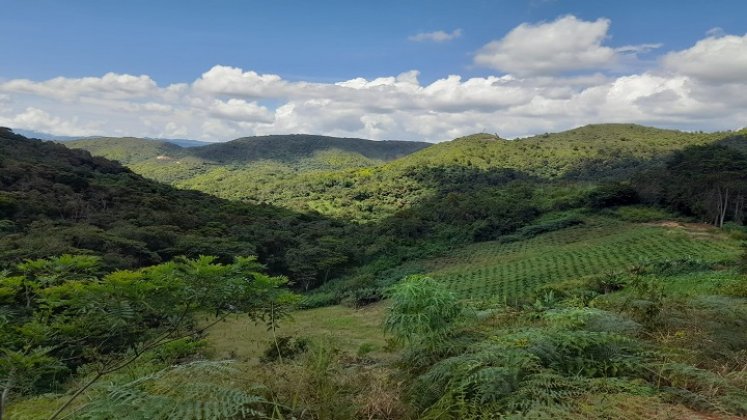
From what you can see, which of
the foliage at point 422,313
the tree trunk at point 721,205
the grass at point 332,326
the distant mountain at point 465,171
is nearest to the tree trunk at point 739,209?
the tree trunk at point 721,205

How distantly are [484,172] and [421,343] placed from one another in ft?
363

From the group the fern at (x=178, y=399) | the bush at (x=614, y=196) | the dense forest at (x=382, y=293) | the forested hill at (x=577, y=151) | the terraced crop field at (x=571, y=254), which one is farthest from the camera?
the forested hill at (x=577, y=151)

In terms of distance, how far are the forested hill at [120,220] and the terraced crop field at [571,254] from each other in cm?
1598

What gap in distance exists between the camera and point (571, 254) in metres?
39.9

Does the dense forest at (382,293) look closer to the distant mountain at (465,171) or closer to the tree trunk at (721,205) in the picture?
the tree trunk at (721,205)

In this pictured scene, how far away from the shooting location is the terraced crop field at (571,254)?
1264 inches

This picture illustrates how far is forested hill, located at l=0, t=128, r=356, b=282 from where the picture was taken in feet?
88.5

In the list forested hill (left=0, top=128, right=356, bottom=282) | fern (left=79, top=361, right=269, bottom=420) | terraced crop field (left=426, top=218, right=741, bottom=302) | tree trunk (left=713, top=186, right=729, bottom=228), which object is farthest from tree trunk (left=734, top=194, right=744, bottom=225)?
fern (left=79, top=361, right=269, bottom=420)

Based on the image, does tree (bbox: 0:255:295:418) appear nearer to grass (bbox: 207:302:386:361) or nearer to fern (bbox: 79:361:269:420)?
fern (bbox: 79:361:269:420)

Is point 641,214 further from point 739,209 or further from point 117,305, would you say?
point 117,305

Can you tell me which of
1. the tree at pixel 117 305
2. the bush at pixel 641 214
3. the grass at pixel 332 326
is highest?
the tree at pixel 117 305

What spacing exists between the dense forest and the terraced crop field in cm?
37

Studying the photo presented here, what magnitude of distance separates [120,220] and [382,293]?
133ft

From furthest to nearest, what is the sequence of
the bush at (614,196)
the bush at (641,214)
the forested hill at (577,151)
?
1. the forested hill at (577,151)
2. the bush at (614,196)
3. the bush at (641,214)
